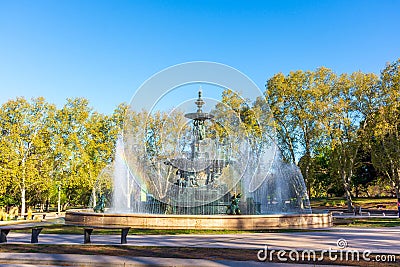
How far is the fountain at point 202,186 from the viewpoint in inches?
610

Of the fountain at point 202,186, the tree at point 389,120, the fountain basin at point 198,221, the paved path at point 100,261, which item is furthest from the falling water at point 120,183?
the tree at point 389,120

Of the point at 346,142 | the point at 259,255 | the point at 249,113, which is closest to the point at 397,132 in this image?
the point at 346,142

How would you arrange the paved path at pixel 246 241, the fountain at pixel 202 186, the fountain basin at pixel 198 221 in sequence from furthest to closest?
the fountain at pixel 202 186 → the fountain basin at pixel 198 221 → the paved path at pixel 246 241

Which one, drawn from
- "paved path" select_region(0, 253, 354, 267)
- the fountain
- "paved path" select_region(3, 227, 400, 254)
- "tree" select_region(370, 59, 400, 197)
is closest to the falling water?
the fountain

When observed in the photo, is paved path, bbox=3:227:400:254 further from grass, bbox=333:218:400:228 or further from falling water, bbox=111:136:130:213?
falling water, bbox=111:136:130:213

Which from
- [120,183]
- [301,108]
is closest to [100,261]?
[120,183]

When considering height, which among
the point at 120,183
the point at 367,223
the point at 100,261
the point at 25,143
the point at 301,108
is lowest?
the point at 367,223

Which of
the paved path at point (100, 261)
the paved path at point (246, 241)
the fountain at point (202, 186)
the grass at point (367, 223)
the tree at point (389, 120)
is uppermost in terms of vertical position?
the tree at point (389, 120)

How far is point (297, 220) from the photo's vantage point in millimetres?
16594

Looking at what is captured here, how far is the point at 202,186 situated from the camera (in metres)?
19.2

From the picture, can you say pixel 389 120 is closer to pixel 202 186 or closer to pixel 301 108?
pixel 301 108

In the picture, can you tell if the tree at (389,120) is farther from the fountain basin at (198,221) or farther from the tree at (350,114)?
the fountain basin at (198,221)

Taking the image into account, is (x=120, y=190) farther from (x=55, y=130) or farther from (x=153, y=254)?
(x=153, y=254)

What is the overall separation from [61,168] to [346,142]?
28.9 m
